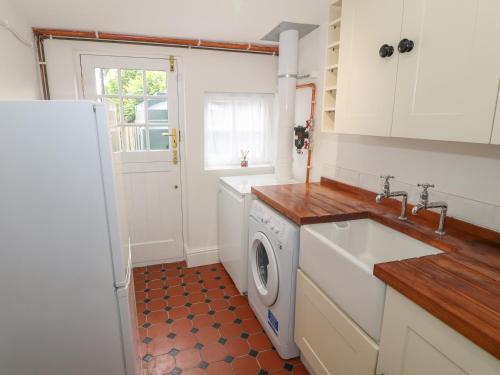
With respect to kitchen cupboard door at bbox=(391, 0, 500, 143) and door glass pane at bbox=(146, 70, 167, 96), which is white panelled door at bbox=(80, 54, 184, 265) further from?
kitchen cupboard door at bbox=(391, 0, 500, 143)

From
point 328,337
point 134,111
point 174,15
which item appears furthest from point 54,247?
point 134,111

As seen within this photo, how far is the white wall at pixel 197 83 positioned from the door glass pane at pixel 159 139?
178 mm

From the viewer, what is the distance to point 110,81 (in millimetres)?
2604

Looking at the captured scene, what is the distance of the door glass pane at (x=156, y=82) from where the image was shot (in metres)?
2.69

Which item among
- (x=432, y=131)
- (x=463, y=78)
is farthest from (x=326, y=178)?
(x=463, y=78)

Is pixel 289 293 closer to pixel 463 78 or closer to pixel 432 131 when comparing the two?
pixel 432 131

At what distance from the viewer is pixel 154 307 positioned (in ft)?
7.84

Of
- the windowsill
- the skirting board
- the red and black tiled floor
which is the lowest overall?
the red and black tiled floor

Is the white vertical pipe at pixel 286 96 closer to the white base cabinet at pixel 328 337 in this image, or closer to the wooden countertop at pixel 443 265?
the wooden countertop at pixel 443 265

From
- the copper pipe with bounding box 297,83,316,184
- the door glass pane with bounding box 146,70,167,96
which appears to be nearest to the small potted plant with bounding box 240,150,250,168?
the copper pipe with bounding box 297,83,316,184

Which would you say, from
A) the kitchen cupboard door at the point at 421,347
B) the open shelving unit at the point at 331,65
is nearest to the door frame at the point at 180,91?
the open shelving unit at the point at 331,65

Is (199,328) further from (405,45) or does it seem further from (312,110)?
(405,45)

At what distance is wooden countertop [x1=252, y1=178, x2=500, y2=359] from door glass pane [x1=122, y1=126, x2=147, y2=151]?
4.66 ft

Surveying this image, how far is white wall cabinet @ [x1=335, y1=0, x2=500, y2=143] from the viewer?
104cm
